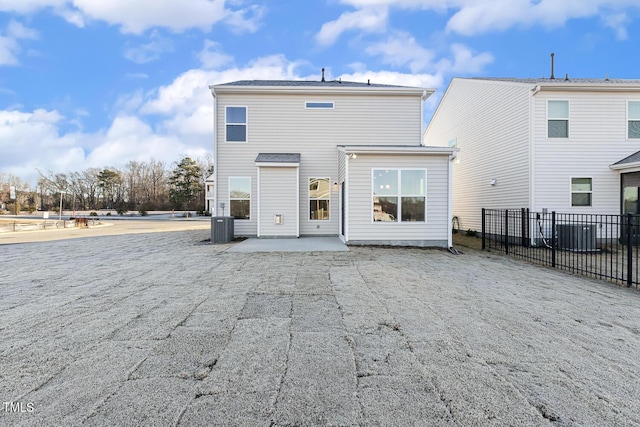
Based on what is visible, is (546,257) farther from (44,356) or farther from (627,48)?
(627,48)

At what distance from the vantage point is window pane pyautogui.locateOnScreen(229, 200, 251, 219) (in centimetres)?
1157

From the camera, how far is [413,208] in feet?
31.0

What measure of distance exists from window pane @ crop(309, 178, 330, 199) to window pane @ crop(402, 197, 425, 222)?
11.1 ft

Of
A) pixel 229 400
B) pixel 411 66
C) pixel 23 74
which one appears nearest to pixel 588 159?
pixel 411 66

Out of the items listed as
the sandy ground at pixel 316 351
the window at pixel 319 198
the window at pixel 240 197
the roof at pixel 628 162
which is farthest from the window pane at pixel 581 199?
the window at pixel 240 197

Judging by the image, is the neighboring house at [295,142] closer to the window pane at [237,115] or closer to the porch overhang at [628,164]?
the window pane at [237,115]

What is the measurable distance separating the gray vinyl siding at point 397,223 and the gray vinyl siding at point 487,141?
376 centimetres

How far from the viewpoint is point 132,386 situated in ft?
7.05

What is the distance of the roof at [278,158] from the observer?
10.8 meters

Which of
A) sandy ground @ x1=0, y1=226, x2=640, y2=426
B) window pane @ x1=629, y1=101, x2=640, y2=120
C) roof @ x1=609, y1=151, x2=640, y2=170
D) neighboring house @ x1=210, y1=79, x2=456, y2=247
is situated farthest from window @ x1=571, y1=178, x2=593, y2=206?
sandy ground @ x1=0, y1=226, x2=640, y2=426

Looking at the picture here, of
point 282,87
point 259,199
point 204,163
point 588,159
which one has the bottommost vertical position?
point 259,199

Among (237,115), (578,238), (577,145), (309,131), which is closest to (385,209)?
(309,131)

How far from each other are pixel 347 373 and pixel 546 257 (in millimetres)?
8589

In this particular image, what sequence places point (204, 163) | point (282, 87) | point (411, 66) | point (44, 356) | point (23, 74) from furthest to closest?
point (204, 163) < point (411, 66) < point (23, 74) < point (282, 87) < point (44, 356)
